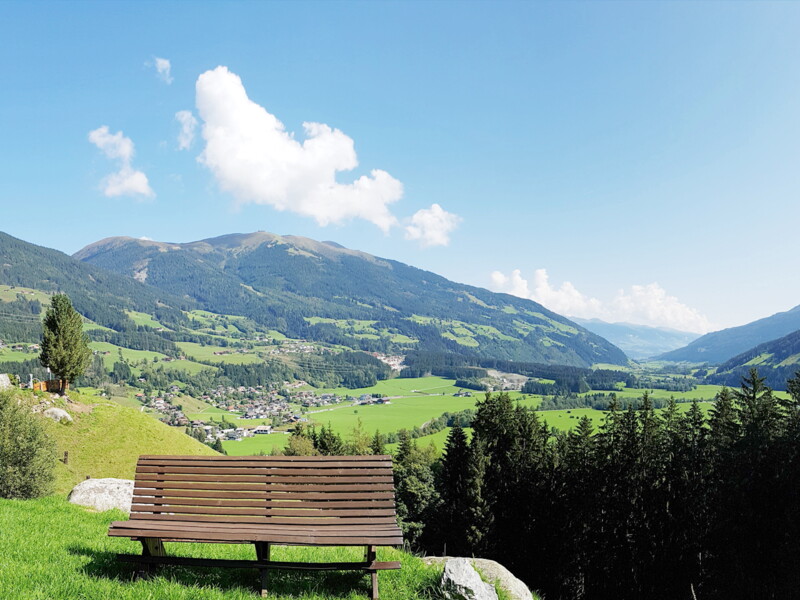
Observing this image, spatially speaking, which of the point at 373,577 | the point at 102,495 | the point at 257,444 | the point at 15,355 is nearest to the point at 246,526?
the point at 373,577

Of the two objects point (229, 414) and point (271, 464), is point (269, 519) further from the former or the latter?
point (229, 414)

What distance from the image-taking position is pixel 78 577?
6473 mm

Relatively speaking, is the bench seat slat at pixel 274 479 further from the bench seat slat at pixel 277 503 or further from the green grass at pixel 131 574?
the green grass at pixel 131 574

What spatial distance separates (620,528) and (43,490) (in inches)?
1249

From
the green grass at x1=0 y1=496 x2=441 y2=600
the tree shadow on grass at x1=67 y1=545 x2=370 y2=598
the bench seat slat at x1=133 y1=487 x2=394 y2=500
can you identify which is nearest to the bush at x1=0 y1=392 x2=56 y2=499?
the green grass at x1=0 y1=496 x2=441 y2=600

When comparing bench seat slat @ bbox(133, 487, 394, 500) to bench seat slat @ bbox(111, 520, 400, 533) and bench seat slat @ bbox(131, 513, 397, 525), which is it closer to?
bench seat slat @ bbox(131, 513, 397, 525)

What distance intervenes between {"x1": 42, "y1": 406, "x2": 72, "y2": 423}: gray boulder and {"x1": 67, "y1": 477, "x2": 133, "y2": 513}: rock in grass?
2396 centimetres

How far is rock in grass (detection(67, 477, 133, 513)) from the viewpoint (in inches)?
593

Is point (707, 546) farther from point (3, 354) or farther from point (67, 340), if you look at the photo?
point (3, 354)

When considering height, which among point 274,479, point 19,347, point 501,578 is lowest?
point 501,578

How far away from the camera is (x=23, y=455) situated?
16719 millimetres

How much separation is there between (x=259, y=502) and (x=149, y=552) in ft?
5.66

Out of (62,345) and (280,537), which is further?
(62,345)

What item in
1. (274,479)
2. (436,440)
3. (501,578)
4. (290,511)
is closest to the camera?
(290,511)
